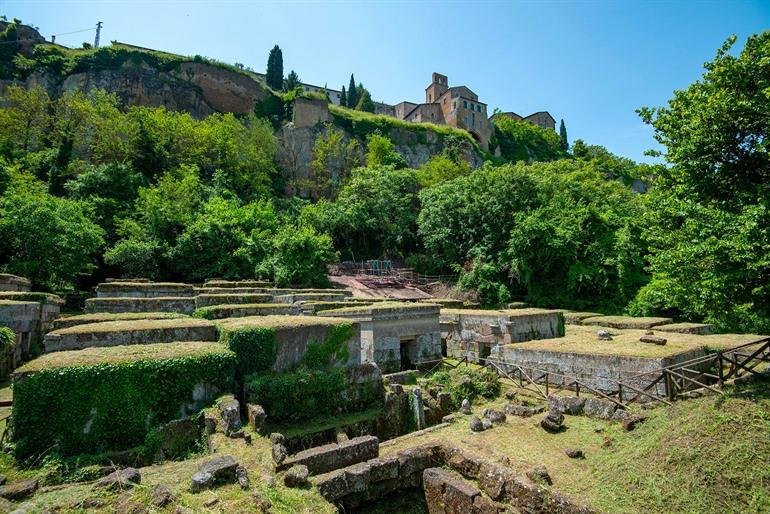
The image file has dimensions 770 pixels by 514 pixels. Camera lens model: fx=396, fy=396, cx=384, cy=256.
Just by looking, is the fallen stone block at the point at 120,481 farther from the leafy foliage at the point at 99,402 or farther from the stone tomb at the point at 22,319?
the stone tomb at the point at 22,319

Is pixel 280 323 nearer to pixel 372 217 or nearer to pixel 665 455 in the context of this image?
pixel 665 455

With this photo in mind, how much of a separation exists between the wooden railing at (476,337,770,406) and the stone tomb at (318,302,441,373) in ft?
10.0

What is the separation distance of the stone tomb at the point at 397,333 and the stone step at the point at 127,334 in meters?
4.35

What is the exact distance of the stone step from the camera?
9.23m

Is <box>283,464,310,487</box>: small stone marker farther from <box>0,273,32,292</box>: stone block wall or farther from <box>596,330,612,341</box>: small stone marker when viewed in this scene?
<box>0,273,32,292</box>: stone block wall

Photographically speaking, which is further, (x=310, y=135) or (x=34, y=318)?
(x=310, y=135)

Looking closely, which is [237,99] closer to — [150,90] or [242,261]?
[150,90]

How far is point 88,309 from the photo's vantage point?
47.4 ft

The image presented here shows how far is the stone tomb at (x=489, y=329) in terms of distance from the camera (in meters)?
14.8

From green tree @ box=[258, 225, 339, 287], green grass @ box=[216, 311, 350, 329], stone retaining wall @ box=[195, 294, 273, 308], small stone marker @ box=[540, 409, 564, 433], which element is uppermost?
green tree @ box=[258, 225, 339, 287]

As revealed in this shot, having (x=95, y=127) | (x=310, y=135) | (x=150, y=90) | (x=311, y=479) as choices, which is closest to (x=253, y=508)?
(x=311, y=479)

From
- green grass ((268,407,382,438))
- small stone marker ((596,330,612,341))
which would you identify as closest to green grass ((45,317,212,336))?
green grass ((268,407,382,438))

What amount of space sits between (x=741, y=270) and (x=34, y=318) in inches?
809

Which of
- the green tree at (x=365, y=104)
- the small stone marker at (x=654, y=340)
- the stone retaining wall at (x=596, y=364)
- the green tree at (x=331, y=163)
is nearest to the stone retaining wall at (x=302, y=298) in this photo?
the stone retaining wall at (x=596, y=364)
